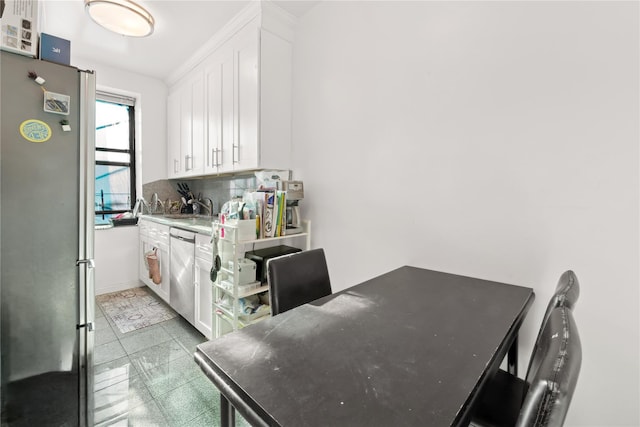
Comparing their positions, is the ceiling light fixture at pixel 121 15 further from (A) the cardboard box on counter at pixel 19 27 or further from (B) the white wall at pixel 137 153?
(B) the white wall at pixel 137 153

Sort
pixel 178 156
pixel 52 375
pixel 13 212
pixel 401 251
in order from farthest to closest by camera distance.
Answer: pixel 178 156, pixel 401 251, pixel 52 375, pixel 13 212

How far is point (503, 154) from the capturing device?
1317 millimetres

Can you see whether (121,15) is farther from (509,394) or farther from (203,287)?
(509,394)

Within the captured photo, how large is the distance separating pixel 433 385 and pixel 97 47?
4069 millimetres

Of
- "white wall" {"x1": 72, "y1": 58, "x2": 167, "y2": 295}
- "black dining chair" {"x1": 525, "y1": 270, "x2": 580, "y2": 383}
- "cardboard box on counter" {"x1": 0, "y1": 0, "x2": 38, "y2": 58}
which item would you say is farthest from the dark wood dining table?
"white wall" {"x1": 72, "y1": 58, "x2": 167, "y2": 295}

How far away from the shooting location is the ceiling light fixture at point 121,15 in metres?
1.85

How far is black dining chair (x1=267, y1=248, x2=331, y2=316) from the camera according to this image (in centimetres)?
124

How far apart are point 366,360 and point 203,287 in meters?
1.89

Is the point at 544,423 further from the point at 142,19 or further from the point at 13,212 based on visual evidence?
the point at 142,19

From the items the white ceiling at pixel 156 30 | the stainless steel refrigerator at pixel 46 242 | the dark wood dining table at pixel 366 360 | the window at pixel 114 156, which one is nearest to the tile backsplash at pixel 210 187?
the window at pixel 114 156

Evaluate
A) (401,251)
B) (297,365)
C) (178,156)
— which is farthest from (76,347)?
(178,156)

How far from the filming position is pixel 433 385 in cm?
60

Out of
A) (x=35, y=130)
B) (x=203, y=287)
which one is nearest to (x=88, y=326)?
(x=203, y=287)

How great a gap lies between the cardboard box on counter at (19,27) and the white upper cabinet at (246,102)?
127 cm
